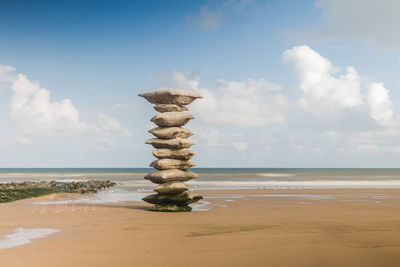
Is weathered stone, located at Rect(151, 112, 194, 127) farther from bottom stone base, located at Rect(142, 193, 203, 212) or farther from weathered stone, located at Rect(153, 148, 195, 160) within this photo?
bottom stone base, located at Rect(142, 193, 203, 212)

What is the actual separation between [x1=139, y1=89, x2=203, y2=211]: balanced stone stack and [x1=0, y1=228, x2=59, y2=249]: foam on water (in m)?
6.46

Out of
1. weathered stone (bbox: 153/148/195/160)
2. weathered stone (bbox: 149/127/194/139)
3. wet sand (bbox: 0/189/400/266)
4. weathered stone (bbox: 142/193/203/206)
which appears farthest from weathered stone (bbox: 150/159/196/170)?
wet sand (bbox: 0/189/400/266)

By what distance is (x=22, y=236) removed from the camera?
504 inches

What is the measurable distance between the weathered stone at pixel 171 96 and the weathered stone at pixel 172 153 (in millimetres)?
2295

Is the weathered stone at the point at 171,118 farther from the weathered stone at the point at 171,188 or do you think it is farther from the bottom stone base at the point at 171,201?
the bottom stone base at the point at 171,201

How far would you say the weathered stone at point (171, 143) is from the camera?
64.1 feet

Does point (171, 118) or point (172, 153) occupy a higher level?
point (171, 118)

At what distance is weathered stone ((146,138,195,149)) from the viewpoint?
1953cm

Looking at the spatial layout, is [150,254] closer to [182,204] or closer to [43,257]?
[43,257]

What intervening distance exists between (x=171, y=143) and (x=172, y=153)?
1.60 feet

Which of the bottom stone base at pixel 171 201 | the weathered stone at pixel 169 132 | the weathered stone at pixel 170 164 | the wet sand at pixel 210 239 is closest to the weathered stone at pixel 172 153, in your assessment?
the weathered stone at pixel 170 164

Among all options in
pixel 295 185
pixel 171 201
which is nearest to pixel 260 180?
pixel 295 185

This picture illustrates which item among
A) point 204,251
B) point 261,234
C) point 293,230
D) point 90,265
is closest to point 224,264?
point 204,251

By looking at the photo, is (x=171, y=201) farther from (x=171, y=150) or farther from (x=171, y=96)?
(x=171, y=96)
